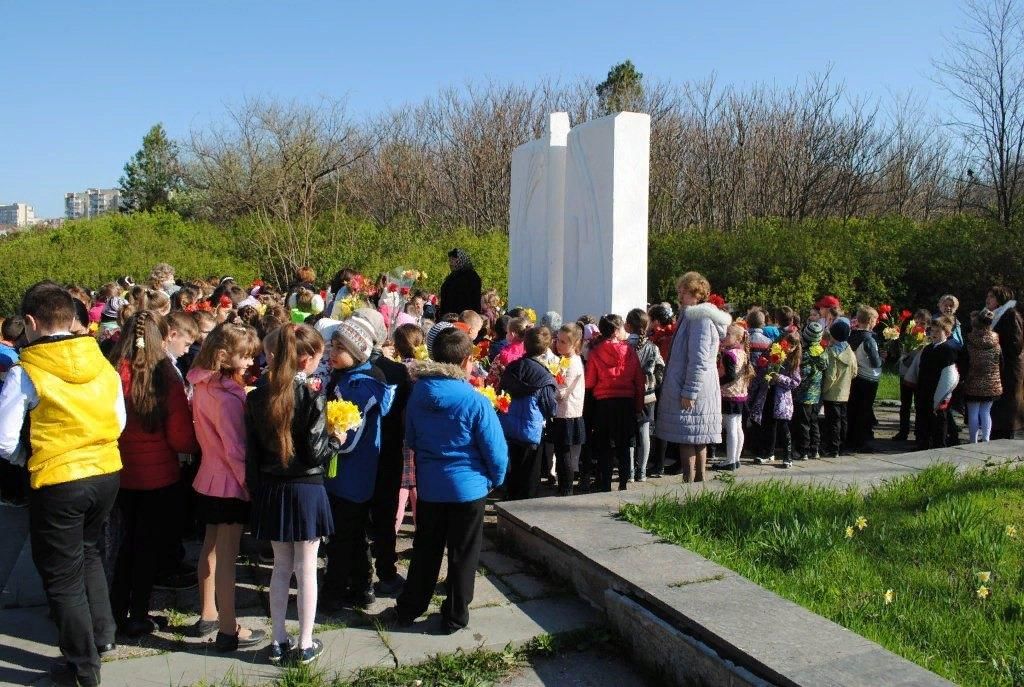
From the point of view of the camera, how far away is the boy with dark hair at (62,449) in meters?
3.72

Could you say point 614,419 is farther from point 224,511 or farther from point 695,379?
point 224,511

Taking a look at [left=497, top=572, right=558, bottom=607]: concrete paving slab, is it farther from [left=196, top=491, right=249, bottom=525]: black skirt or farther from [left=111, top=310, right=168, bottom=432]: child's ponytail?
[left=111, top=310, right=168, bottom=432]: child's ponytail

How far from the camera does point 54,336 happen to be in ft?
12.5

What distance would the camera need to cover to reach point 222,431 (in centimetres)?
424

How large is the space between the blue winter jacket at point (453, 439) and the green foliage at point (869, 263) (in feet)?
42.8

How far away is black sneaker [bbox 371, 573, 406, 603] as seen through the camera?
5.06 metres

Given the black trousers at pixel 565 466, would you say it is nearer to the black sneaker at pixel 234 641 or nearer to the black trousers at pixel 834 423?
the black sneaker at pixel 234 641

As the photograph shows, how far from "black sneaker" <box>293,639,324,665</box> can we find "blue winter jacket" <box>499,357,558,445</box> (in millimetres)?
2626

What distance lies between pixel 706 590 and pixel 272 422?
2329 mm

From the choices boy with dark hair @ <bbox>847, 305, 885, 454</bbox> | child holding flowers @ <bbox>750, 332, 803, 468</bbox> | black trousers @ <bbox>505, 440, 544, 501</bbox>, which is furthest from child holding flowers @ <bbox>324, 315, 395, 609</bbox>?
boy with dark hair @ <bbox>847, 305, 885, 454</bbox>

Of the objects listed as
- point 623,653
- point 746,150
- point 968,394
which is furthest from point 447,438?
point 746,150

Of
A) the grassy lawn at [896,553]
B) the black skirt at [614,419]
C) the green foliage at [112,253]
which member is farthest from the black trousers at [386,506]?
the green foliage at [112,253]

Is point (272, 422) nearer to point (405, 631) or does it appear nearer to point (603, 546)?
point (405, 631)

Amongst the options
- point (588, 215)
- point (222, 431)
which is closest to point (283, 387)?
point (222, 431)
